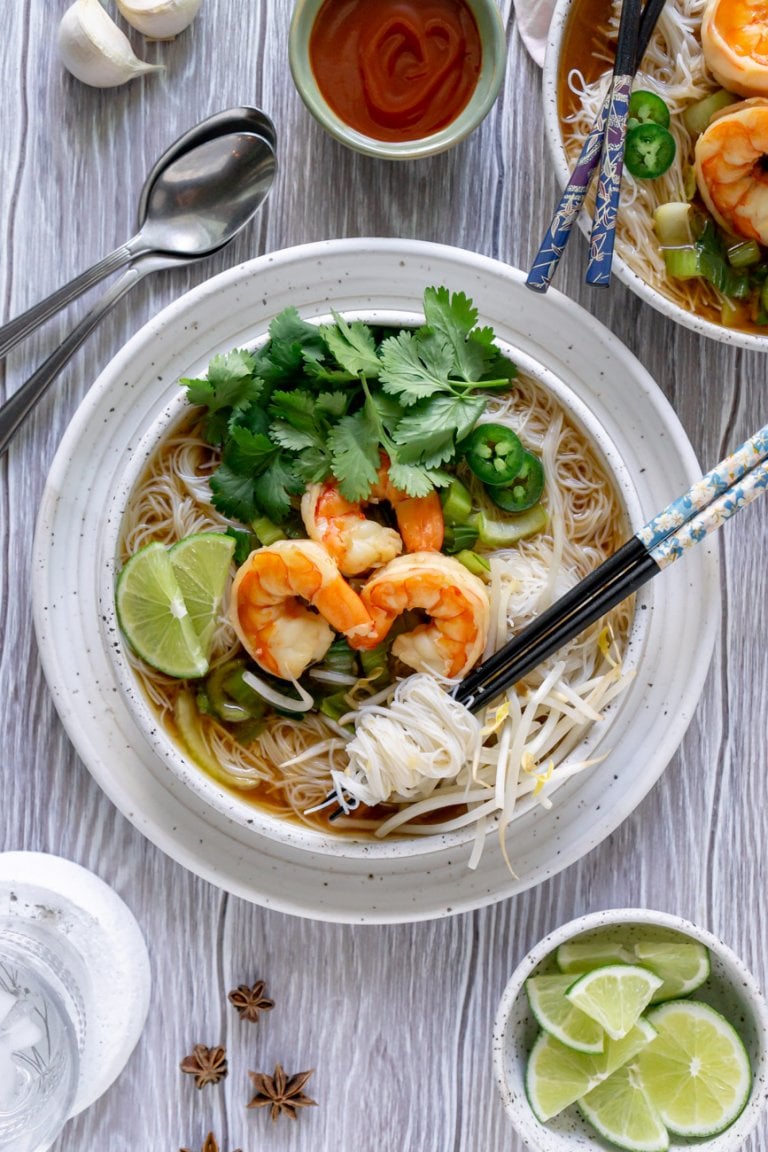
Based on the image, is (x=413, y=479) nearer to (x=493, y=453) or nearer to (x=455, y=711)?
(x=493, y=453)

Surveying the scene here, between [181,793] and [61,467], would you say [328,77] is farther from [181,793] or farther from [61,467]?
[181,793]

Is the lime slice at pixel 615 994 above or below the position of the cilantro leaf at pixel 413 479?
below

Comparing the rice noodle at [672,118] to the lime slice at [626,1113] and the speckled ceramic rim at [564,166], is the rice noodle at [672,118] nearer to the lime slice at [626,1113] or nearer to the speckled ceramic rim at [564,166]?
the speckled ceramic rim at [564,166]

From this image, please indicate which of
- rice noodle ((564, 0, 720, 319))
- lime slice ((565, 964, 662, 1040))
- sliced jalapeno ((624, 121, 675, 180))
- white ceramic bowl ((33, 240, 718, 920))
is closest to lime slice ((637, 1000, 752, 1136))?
lime slice ((565, 964, 662, 1040))

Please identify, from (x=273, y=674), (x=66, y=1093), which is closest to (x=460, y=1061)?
(x=66, y=1093)

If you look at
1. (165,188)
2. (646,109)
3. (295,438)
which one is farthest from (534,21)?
(295,438)

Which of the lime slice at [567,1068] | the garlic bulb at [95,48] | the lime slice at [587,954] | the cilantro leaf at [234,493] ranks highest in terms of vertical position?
the garlic bulb at [95,48]

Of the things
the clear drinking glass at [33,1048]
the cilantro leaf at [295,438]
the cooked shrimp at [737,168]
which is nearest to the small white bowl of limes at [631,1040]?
the clear drinking glass at [33,1048]
